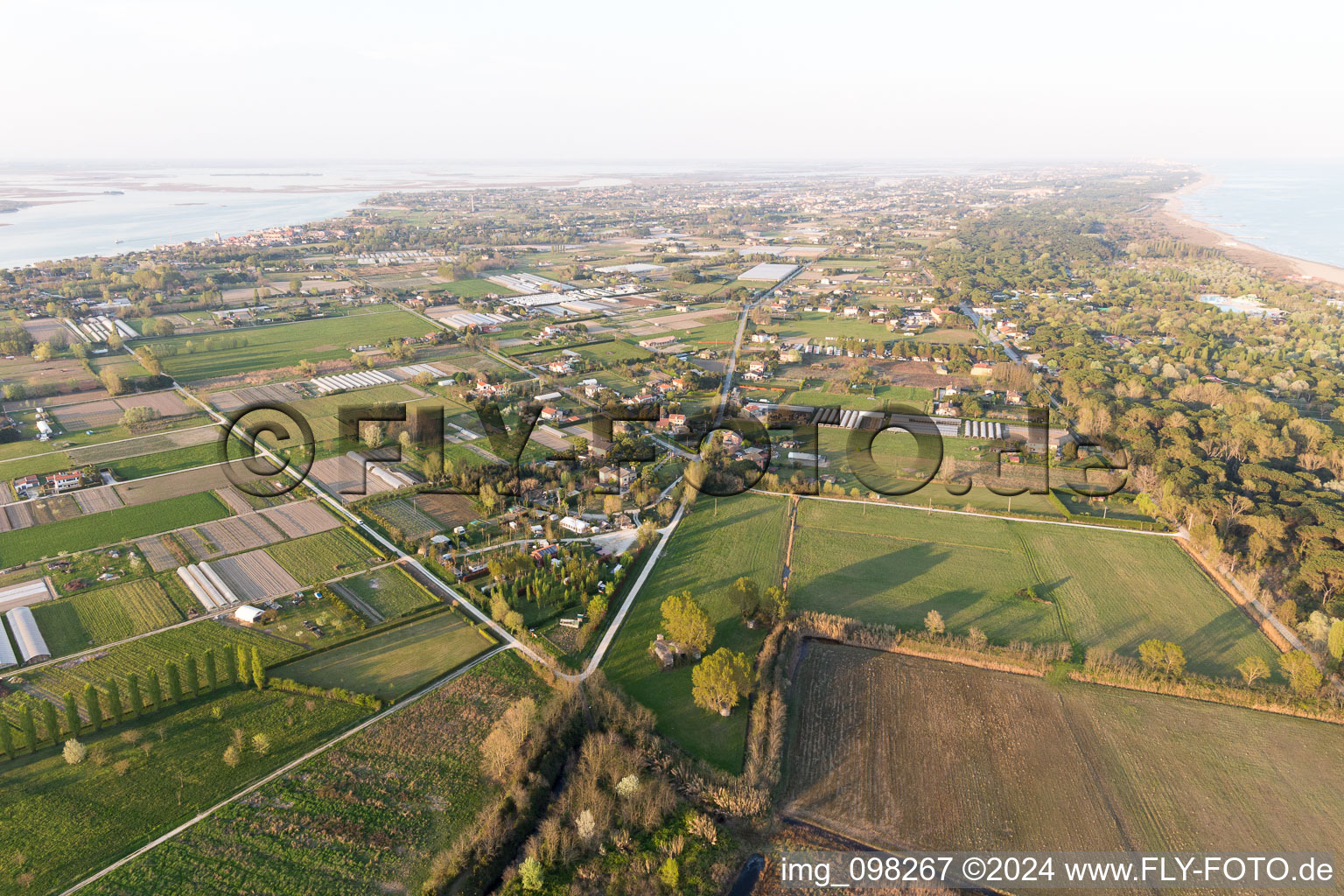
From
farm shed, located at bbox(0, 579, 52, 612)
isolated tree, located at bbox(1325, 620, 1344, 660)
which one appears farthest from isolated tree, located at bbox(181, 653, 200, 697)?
isolated tree, located at bbox(1325, 620, 1344, 660)

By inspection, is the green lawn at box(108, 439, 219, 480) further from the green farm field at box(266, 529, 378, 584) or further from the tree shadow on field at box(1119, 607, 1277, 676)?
the tree shadow on field at box(1119, 607, 1277, 676)

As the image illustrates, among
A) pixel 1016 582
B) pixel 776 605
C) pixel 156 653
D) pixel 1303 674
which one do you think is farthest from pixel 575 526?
pixel 1303 674

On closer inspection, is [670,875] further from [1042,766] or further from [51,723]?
[51,723]

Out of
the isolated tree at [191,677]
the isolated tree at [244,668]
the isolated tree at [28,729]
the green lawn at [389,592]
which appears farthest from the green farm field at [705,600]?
the isolated tree at [28,729]

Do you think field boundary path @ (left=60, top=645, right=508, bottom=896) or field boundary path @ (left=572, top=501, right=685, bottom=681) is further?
field boundary path @ (left=572, top=501, right=685, bottom=681)

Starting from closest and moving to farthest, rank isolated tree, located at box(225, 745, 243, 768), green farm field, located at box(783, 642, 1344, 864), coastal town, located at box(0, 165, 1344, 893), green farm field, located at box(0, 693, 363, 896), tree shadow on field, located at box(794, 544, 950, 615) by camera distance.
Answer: green farm field, located at box(0, 693, 363, 896) → green farm field, located at box(783, 642, 1344, 864) → coastal town, located at box(0, 165, 1344, 893) → isolated tree, located at box(225, 745, 243, 768) → tree shadow on field, located at box(794, 544, 950, 615)

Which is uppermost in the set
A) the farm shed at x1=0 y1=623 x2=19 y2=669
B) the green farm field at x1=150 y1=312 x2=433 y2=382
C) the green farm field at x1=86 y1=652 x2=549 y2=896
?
the green farm field at x1=150 y1=312 x2=433 y2=382

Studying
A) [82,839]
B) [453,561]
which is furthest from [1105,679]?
[82,839]
